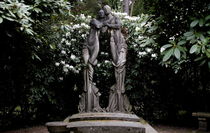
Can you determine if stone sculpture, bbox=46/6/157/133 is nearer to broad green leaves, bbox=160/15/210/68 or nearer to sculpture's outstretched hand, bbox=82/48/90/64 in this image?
sculpture's outstretched hand, bbox=82/48/90/64

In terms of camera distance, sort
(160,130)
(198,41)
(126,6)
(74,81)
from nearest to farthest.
→ (198,41) → (160,130) → (74,81) → (126,6)

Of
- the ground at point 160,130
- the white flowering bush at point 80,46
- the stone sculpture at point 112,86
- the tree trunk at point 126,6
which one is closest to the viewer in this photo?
the stone sculpture at point 112,86

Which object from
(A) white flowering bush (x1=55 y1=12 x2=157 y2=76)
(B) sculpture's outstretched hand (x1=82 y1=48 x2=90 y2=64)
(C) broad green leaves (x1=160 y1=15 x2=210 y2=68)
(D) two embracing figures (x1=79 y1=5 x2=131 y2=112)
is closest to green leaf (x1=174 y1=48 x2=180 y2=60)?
(C) broad green leaves (x1=160 y1=15 x2=210 y2=68)

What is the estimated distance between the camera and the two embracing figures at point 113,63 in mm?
5449

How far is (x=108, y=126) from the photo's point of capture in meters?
4.15

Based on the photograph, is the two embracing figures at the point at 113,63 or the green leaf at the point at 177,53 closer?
the green leaf at the point at 177,53

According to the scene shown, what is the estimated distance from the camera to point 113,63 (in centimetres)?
560

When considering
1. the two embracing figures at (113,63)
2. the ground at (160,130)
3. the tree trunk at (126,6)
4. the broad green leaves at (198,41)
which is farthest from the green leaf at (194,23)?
the tree trunk at (126,6)

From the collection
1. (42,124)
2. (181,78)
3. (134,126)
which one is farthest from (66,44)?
(134,126)

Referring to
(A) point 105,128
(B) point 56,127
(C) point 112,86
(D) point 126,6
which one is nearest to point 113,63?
(C) point 112,86

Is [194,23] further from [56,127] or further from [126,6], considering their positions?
[126,6]

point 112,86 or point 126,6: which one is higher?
point 126,6

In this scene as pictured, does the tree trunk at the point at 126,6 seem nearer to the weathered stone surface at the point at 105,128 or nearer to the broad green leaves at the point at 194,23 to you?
the weathered stone surface at the point at 105,128

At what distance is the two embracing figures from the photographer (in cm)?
545
